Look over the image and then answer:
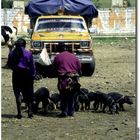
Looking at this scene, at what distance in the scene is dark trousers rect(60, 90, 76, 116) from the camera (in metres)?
11.1

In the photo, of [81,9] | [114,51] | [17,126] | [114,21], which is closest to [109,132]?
[17,126]

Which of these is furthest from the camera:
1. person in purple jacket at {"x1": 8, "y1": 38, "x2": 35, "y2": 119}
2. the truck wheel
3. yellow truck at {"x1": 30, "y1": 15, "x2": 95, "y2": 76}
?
the truck wheel

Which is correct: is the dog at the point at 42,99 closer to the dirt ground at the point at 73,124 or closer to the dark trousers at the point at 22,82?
the dirt ground at the point at 73,124

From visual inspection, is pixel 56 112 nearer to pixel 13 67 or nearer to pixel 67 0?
pixel 13 67

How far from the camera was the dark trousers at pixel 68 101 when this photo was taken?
1115 centimetres

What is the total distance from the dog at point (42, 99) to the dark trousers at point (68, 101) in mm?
454

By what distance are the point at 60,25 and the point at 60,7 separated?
3213 millimetres

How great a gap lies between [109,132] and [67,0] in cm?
1439

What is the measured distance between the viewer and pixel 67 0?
23328 mm

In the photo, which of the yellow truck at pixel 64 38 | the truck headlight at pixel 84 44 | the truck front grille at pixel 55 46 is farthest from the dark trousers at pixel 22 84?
the truck headlight at pixel 84 44

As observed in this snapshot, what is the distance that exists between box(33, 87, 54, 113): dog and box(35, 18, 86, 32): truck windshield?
7.25 meters

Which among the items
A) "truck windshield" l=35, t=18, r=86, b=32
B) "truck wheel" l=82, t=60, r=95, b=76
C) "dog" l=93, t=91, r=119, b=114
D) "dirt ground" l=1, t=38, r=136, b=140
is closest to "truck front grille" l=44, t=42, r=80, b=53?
"truck wheel" l=82, t=60, r=95, b=76

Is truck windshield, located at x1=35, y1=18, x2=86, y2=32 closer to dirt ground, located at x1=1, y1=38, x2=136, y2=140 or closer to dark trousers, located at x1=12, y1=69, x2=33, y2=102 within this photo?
dirt ground, located at x1=1, y1=38, x2=136, y2=140

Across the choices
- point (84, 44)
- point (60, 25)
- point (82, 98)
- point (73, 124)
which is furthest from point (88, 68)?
point (73, 124)
